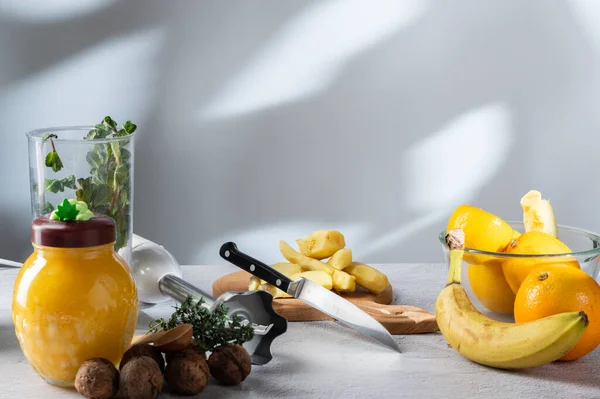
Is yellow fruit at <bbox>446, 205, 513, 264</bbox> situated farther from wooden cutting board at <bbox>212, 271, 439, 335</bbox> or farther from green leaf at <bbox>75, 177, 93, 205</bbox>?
green leaf at <bbox>75, 177, 93, 205</bbox>

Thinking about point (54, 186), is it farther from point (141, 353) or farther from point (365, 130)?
point (365, 130)

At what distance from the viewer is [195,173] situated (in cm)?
249

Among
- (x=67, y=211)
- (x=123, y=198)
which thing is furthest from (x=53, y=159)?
(x=67, y=211)

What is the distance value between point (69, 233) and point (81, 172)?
0.24 m

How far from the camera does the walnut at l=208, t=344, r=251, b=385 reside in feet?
2.78

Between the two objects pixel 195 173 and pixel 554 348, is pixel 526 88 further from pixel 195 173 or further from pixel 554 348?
pixel 554 348

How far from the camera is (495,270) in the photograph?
3.31ft

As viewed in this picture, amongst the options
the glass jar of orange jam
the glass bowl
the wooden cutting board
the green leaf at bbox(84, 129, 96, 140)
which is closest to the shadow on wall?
the wooden cutting board

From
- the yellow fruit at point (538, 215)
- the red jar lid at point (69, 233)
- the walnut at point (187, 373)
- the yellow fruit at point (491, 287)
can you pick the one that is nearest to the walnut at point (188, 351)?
the walnut at point (187, 373)

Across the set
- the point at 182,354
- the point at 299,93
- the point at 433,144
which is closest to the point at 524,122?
the point at 433,144

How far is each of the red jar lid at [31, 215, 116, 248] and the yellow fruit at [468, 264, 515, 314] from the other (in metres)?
0.49

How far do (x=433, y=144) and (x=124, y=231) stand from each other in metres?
1.70

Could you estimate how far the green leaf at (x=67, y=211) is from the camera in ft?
2.62

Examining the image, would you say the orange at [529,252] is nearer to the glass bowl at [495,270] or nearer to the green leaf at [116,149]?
the glass bowl at [495,270]
